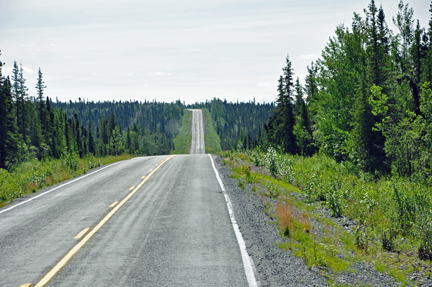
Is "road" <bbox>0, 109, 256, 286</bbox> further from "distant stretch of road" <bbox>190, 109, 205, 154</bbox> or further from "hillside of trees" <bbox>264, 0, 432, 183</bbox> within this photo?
"distant stretch of road" <bbox>190, 109, 205, 154</bbox>

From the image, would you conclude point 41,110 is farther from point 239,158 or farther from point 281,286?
point 281,286

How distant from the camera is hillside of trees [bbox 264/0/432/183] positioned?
20.1 meters

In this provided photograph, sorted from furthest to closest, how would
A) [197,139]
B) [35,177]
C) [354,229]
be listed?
[197,139] → [35,177] → [354,229]

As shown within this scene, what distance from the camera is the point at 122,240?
792 cm

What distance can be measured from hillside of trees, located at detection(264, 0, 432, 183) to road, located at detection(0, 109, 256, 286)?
13409mm

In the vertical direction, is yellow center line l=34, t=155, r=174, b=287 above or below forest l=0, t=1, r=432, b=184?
below

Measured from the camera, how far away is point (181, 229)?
888 centimetres

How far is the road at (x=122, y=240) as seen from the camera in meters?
5.91

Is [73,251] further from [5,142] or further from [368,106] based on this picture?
[5,142]

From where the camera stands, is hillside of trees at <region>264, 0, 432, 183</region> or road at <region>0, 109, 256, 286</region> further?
hillside of trees at <region>264, 0, 432, 183</region>

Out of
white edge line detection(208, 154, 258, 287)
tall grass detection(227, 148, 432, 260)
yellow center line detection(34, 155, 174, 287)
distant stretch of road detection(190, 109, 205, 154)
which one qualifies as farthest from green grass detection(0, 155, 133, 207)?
distant stretch of road detection(190, 109, 205, 154)

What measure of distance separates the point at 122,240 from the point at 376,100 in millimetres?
21858

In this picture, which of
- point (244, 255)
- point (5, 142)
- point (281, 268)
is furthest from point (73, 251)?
point (5, 142)

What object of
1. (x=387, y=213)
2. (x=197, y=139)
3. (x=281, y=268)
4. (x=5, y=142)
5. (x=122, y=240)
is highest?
(x=5, y=142)
